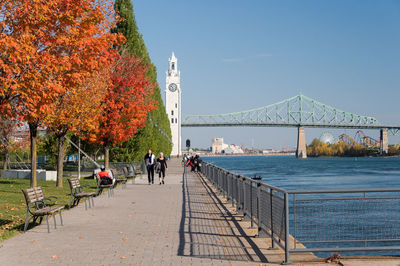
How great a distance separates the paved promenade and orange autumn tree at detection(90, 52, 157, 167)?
15504 mm

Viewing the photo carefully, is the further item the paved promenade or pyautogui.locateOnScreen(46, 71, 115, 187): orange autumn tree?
pyautogui.locateOnScreen(46, 71, 115, 187): orange autumn tree

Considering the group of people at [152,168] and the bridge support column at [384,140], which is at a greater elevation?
the bridge support column at [384,140]

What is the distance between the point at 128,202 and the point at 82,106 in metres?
7.08

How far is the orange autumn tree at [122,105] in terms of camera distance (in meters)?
29.3

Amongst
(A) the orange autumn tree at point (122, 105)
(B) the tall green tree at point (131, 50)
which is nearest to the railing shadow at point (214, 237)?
(A) the orange autumn tree at point (122, 105)

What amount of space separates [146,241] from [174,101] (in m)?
152

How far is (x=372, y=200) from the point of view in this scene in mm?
7969

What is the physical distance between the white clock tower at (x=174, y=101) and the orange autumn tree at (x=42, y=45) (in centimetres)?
12753

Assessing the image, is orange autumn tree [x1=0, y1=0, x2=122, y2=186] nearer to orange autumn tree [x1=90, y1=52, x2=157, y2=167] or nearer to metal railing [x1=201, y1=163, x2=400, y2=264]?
metal railing [x1=201, y1=163, x2=400, y2=264]

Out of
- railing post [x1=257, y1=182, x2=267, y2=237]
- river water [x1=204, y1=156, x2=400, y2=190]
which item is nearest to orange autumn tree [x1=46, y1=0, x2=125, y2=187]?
railing post [x1=257, y1=182, x2=267, y2=237]

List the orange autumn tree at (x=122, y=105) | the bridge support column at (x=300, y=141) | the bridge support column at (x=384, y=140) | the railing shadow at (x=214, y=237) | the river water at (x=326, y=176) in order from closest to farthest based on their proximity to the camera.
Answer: the railing shadow at (x=214, y=237) < the orange autumn tree at (x=122, y=105) < the river water at (x=326, y=176) < the bridge support column at (x=384, y=140) < the bridge support column at (x=300, y=141)

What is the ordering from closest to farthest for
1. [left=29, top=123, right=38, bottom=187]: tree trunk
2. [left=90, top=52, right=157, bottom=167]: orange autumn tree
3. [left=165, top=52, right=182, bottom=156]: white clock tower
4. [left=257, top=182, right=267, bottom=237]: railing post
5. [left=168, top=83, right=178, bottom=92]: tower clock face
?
[left=257, top=182, right=267, bottom=237]: railing post → [left=29, top=123, right=38, bottom=187]: tree trunk → [left=90, top=52, right=157, bottom=167]: orange autumn tree → [left=165, top=52, right=182, bottom=156]: white clock tower → [left=168, top=83, right=178, bottom=92]: tower clock face

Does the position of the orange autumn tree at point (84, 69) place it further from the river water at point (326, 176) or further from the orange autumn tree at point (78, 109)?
the river water at point (326, 176)

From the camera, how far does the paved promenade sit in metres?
7.64
